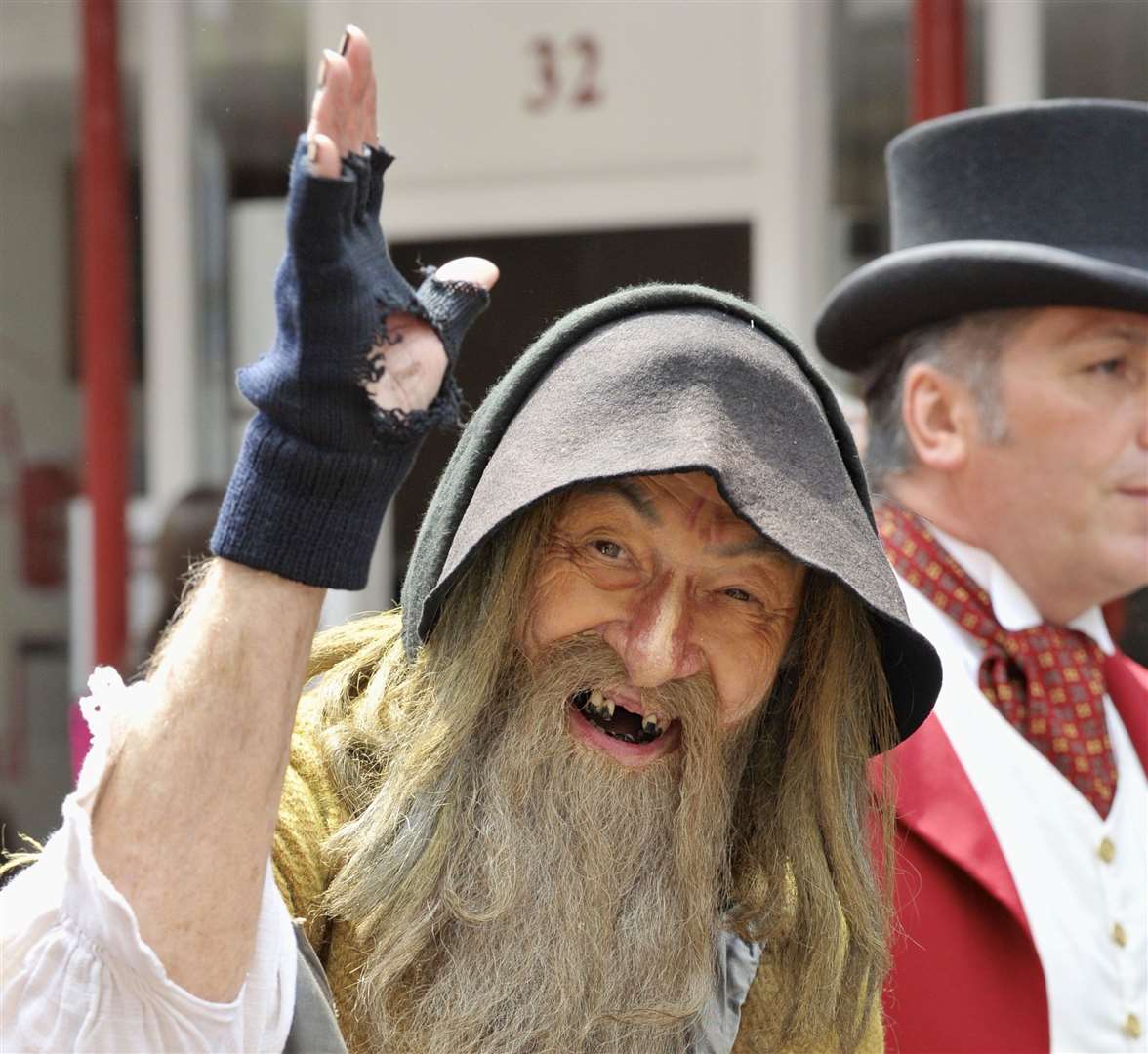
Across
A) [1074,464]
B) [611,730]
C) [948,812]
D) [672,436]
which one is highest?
[672,436]

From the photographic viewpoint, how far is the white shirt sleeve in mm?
1414

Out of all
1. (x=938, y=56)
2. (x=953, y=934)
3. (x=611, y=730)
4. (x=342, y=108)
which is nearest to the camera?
(x=342, y=108)

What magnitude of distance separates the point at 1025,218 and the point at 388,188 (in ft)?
7.70

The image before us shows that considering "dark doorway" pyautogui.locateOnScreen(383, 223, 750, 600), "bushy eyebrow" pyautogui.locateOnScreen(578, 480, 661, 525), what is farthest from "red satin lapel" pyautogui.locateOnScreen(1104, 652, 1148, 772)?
"dark doorway" pyautogui.locateOnScreen(383, 223, 750, 600)

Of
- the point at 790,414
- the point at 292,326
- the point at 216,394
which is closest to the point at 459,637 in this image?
the point at 790,414

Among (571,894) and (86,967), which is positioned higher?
(86,967)

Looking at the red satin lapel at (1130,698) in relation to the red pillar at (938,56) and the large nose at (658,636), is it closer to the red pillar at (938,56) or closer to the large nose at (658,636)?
the large nose at (658,636)

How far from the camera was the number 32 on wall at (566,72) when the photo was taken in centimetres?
466

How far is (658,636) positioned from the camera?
1.95m

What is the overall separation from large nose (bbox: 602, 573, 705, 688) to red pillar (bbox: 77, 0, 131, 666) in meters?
3.35

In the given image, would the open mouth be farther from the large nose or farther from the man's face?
the man's face

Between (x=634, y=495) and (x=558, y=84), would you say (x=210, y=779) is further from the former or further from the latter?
(x=558, y=84)

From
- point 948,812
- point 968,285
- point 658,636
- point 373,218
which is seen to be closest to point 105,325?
point 968,285

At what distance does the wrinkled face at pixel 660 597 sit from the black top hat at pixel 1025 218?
104cm
